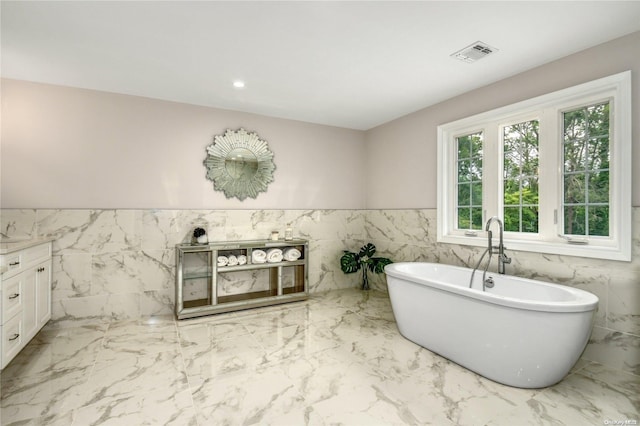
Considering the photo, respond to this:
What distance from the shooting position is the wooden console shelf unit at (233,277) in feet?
11.1

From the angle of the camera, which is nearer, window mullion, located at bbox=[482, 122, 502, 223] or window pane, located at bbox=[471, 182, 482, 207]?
window mullion, located at bbox=[482, 122, 502, 223]

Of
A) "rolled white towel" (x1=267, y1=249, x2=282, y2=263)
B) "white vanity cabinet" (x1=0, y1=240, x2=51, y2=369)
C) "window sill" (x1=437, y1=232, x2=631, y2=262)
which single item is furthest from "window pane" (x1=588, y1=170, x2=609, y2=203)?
"white vanity cabinet" (x1=0, y1=240, x2=51, y2=369)

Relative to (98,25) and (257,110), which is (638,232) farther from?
(98,25)

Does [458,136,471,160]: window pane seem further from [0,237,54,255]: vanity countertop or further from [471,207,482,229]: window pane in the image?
[0,237,54,255]: vanity countertop

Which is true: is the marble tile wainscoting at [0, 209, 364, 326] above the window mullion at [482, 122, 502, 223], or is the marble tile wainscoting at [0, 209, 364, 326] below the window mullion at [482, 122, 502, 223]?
below

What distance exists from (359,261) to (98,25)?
12.1ft

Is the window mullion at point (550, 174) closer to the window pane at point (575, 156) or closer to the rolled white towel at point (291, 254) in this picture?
the window pane at point (575, 156)

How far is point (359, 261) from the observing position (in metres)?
4.41

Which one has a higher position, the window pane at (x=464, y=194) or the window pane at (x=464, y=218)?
the window pane at (x=464, y=194)

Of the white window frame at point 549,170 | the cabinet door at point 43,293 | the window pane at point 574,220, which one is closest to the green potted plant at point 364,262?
the white window frame at point 549,170

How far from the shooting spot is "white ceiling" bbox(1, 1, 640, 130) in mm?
1990

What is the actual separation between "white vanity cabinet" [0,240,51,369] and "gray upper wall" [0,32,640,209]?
0.73m

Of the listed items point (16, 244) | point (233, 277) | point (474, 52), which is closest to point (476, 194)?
point (474, 52)

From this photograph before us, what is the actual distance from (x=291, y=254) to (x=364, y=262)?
3.59 ft
